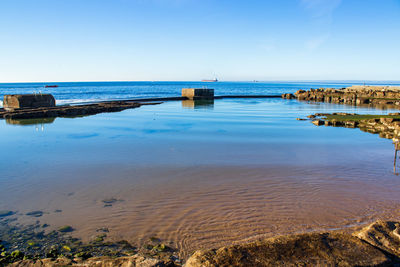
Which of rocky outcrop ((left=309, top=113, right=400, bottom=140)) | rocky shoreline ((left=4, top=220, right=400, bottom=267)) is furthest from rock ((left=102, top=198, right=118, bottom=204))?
rocky outcrop ((left=309, top=113, right=400, bottom=140))

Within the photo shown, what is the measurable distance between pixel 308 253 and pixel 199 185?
154 inches

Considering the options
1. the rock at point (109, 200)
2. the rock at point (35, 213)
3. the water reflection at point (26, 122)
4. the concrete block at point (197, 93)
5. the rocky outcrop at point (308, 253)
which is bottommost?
the rock at point (35, 213)

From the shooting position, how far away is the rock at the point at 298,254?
316 centimetres

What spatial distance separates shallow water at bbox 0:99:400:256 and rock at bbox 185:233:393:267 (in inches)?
45.1

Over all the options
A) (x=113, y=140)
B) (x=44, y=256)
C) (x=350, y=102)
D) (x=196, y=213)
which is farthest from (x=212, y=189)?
(x=350, y=102)

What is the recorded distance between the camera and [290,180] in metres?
7.41

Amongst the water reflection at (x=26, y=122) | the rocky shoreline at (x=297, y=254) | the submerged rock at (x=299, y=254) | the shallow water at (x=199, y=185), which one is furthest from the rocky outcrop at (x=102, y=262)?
the water reflection at (x=26, y=122)

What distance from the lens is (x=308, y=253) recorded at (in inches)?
131

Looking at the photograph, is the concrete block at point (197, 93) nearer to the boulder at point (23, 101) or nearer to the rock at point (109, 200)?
the boulder at point (23, 101)

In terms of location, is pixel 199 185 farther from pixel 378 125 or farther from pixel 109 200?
pixel 378 125

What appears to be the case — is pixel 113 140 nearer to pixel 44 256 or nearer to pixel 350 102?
pixel 44 256

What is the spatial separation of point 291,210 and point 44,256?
4.41 meters

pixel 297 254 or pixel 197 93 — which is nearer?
pixel 297 254

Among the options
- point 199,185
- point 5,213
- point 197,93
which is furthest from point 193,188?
point 197,93
